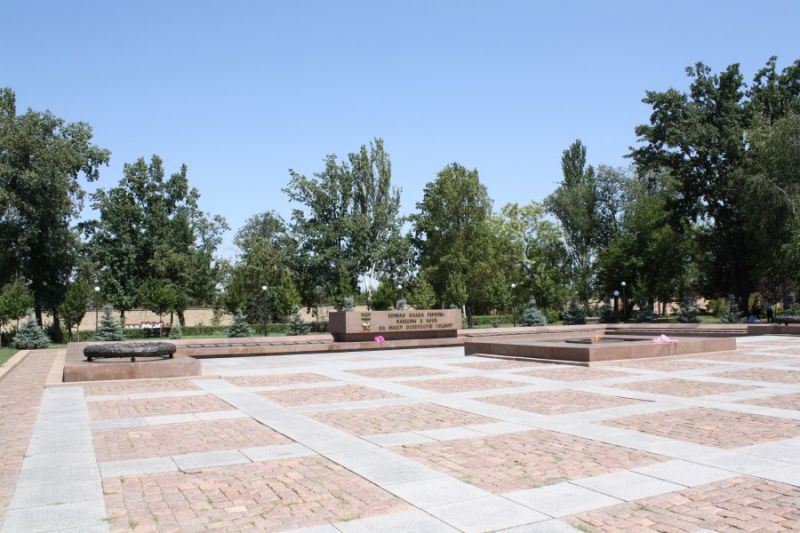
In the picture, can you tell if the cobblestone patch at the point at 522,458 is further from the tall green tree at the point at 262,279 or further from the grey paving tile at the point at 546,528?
the tall green tree at the point at 262,279

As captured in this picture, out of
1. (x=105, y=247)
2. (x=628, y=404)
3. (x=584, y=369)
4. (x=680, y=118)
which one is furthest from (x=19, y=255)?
(x=680, y=118)

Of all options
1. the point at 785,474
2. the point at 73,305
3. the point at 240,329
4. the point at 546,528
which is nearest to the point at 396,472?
the point at 546,528

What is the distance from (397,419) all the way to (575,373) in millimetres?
6902

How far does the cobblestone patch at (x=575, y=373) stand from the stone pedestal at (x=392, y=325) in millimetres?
11671

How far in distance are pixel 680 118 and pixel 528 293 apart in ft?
56.0

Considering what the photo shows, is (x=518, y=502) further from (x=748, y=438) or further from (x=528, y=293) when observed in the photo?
(x=528, y=293)

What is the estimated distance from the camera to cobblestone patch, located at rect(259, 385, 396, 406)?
36.8ft

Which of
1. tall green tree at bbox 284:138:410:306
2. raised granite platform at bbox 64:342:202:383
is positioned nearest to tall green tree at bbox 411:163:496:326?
tall green tree at bbox 284:138:410:306

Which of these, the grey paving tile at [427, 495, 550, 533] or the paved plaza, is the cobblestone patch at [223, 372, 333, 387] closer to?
the paved plaza

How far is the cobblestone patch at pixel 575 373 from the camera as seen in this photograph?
1410cm

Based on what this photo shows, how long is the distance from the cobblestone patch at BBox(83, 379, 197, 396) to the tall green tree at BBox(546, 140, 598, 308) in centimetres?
4714

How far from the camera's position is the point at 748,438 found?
7.71 m

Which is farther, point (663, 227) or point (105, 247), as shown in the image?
point (663, 227)

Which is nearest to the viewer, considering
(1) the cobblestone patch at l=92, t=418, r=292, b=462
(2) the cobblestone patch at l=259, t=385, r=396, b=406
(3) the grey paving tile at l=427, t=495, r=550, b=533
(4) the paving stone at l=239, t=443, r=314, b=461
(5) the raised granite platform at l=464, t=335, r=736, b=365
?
(3) the grey paving tile at l=427, t=495, r=550, b=533
